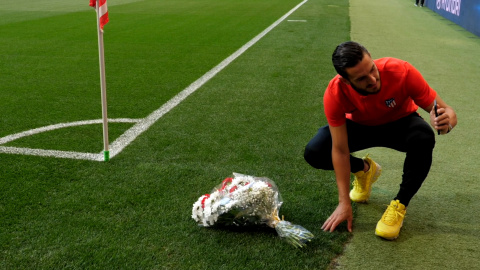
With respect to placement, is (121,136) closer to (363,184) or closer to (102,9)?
(102,9)

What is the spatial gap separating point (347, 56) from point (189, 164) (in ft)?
6.00

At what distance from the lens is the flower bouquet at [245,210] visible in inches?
123

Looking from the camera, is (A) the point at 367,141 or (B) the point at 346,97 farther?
(A) the point at 367,141

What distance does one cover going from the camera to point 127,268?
2.77 meters

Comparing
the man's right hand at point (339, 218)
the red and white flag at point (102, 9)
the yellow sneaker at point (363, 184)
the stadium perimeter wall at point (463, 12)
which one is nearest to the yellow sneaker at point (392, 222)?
the man's right hand at point (339, 218)

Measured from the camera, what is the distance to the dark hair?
2.83m

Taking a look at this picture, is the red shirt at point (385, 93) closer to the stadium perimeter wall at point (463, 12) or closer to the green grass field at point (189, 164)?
the green grass field at point (189, 164)

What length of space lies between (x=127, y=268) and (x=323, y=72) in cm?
593

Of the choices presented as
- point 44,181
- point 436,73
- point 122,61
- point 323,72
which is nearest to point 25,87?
point 122,61

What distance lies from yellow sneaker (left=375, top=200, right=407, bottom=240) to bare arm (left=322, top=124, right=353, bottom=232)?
18 centimetres

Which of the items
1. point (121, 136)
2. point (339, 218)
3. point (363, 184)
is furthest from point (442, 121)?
point (121, 136)

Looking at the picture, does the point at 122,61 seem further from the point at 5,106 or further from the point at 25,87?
the point at 5,106

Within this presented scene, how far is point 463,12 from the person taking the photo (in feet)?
48.9

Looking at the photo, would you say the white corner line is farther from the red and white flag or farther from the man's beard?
the man's beard
